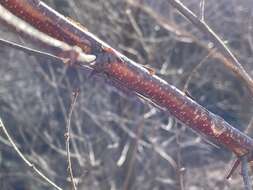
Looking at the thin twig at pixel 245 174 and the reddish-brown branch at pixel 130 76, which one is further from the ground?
the reddish-brown branch at pixel 130 76

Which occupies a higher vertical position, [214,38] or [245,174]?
[214,38]

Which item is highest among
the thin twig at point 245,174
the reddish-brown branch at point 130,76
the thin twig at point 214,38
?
the thin twig at point 214,38

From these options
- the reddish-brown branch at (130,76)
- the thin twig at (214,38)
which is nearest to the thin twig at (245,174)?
the reddish-brown branch at (130,76)

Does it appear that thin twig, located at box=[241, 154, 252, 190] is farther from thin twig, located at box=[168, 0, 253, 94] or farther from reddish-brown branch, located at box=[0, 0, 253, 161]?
thin twig, located at box=[168, 0, 253, 94]

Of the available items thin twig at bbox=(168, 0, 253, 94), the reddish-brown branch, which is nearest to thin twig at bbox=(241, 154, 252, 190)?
the reddish-brown branch

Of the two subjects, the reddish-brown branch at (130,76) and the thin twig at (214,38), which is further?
the thin twig at (214,38)

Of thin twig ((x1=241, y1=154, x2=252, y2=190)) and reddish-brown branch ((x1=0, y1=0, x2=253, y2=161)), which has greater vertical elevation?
reddish-brown branch ((x1=0, y1=0, x2=253, y2=161))

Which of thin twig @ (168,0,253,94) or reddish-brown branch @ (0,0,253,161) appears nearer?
reddish-brown branch @ (0,0,253,161)

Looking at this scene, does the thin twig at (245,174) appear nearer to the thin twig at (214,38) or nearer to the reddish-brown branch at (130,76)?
the reddish-brown branch at (130,76)
